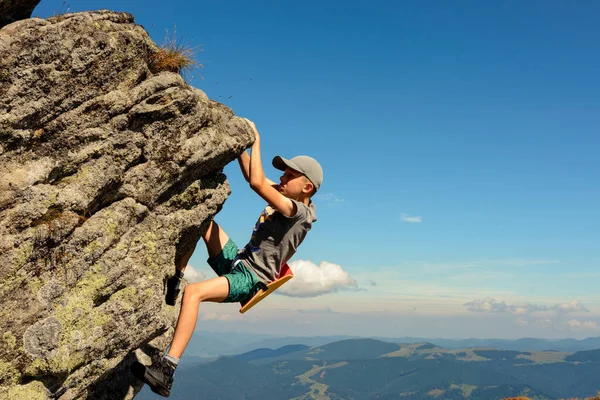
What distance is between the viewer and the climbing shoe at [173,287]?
12.9m

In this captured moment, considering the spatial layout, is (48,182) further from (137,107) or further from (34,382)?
(34,382)

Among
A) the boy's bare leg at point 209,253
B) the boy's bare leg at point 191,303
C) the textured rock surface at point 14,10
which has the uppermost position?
the textured rock surface at point 14,10

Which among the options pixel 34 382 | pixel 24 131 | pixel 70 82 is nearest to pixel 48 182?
pixel 24 131

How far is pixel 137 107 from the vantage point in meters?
10.4

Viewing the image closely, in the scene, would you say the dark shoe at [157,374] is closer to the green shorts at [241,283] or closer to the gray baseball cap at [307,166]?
the green shorts at [241,283]

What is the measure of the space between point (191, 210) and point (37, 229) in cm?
360

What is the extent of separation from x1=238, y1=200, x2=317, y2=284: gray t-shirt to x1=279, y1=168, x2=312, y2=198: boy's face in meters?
0.44

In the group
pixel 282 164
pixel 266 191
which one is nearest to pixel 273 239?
pixel 266 191

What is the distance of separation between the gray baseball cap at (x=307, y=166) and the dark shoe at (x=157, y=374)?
5283 millimetres

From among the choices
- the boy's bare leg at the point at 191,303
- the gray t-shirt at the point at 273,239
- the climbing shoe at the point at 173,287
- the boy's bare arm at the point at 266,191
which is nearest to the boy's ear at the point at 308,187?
the gray t-shirt at the point at 273,239

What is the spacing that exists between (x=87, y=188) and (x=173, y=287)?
4.13m

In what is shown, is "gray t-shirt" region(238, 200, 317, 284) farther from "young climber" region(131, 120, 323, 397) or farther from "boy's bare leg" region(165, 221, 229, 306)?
"boy's bare leg" region(165, 221, 229, 306)

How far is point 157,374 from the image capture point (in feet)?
33.2

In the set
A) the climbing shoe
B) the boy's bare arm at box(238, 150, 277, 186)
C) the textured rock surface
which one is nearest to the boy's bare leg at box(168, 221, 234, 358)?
the climbing shoe
